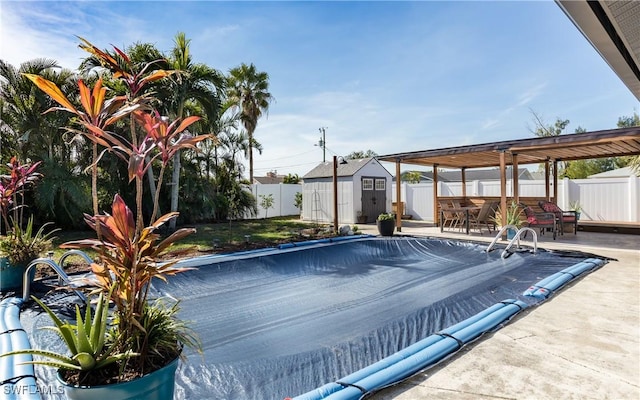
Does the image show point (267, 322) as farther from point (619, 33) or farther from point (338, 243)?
point (338, 243)

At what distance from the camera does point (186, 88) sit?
33.5ft

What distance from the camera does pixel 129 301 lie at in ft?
5.79

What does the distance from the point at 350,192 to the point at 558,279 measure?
→ 10.3 m

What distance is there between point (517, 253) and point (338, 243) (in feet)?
13.3

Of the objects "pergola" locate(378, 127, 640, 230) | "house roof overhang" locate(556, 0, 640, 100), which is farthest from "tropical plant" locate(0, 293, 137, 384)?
"pergola" locate(378, 127, 640, 230)

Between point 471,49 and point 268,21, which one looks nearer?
point 268,21

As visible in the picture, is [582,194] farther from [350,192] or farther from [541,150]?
[350,192]

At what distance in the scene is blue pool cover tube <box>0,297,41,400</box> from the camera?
214cm

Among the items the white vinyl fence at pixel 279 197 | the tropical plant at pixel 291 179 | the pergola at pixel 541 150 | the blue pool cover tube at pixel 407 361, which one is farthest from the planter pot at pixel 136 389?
the tropical plant at pixel 291 179

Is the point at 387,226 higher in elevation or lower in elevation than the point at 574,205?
lower

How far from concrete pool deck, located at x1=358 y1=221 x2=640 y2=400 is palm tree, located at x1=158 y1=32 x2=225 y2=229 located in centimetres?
985

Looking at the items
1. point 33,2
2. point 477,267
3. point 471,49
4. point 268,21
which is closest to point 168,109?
point 268,21

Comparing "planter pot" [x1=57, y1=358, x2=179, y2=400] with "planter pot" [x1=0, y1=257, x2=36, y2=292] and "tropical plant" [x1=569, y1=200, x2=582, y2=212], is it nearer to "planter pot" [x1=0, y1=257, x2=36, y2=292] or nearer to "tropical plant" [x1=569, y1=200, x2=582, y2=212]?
"planter pot" [x1=0, y1=257, x2=36, y2=292]

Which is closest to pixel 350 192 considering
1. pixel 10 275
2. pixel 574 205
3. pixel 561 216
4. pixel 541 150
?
pixel 541 150
